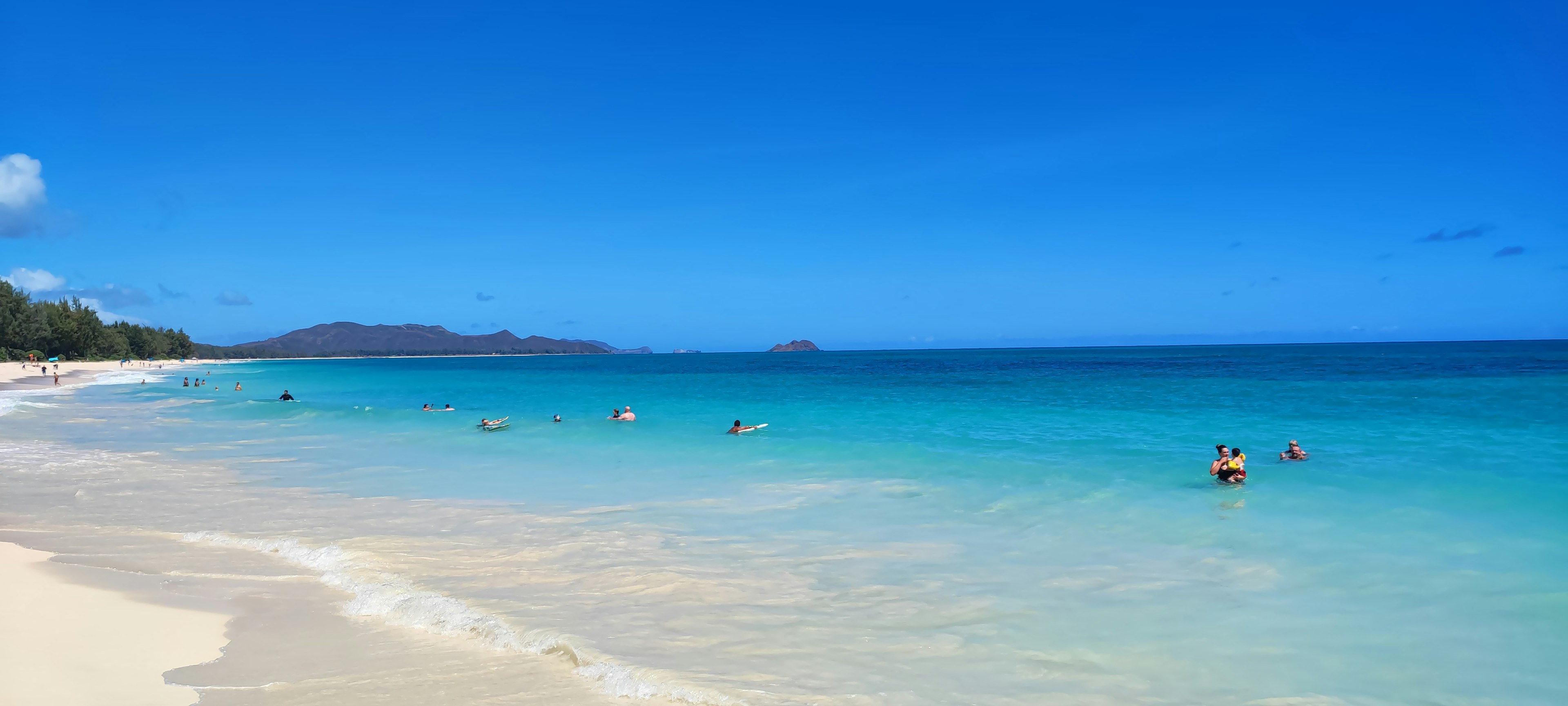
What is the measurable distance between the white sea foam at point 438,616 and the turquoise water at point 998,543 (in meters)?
0.22

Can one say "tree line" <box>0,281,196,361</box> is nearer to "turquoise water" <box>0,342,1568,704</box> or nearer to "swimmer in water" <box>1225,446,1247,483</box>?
"turquoise water" <box>0,342,1568,704</box>

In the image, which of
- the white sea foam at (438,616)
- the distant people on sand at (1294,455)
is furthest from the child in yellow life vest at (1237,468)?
the white sea foam at (438,616)

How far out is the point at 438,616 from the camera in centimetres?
670

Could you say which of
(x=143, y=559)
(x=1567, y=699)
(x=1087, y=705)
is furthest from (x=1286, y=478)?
(x=143, y=559)

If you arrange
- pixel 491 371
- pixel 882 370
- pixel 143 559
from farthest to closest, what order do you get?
1. pixel 491 371
2. pixel 882 370
3. pixel 143 559

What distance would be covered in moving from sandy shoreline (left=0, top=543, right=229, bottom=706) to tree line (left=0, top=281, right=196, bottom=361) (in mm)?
103488

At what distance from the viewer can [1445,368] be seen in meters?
54.8

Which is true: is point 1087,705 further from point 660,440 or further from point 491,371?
point 491,371

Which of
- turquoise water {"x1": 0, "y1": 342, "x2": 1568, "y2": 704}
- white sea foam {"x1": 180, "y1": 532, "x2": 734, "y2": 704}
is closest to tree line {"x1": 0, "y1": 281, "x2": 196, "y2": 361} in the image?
turquoise water {"x1": 0, "y1": 342, "x2": 1568, "y2": 704}

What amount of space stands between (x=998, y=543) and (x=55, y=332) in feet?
395

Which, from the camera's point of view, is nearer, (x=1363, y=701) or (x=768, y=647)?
(x=1363, y=701)

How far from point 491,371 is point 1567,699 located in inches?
4332

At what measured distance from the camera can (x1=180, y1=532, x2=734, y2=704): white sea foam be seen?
5332mm

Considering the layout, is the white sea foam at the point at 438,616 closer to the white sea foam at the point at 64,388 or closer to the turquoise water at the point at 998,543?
the turquoise water at the point at 998,543
